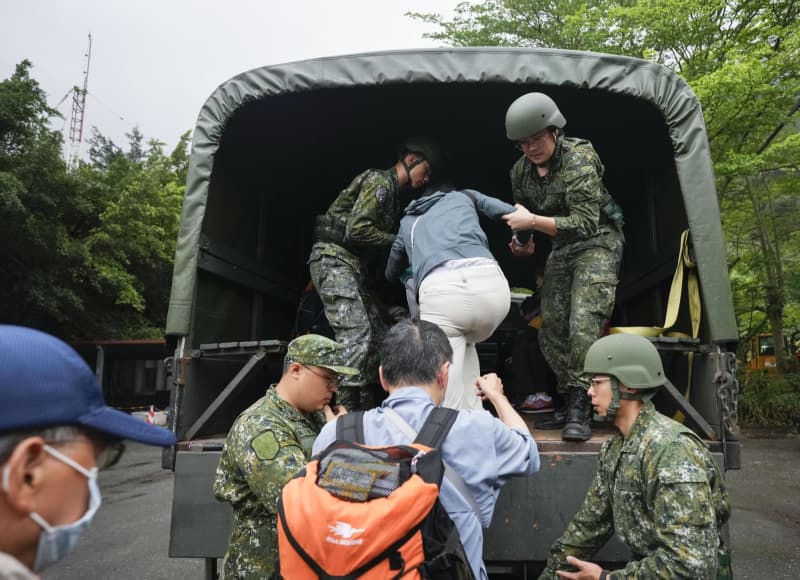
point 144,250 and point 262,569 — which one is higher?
point 144,250

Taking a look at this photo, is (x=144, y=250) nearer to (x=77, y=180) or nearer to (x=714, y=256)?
(x=77, y=180)

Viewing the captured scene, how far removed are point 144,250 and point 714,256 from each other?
15.6 meters

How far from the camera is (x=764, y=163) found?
9367 mm

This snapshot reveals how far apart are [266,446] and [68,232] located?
15468 mm

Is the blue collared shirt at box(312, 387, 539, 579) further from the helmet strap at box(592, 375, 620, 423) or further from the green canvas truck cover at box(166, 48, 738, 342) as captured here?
the green canvas truck cover at box(166, 48, 738, 342)

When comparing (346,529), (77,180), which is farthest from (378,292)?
(77,180)

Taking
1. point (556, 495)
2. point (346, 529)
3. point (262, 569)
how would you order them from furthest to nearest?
point (556, 495) < point (262, 569) < point (346, 529)

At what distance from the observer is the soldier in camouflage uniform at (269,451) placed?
200 centimetres

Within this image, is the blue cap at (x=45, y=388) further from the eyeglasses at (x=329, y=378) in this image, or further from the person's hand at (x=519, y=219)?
the person's hand at (x=519, y=219)

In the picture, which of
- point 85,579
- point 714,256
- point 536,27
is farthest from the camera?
point 536,27

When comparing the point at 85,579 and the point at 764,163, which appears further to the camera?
the point at 764,163

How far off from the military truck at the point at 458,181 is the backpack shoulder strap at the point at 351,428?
0.87 metres

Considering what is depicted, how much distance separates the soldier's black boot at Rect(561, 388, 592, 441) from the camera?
2521 millimetres

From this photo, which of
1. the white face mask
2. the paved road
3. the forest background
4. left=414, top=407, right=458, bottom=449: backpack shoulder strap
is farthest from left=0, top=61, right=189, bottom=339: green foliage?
the white face mask
